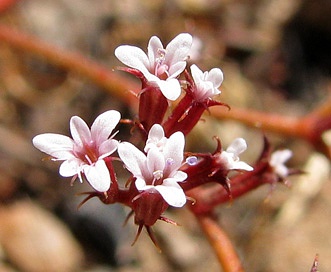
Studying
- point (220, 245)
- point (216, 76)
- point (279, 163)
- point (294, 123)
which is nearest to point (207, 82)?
point (216, 76)

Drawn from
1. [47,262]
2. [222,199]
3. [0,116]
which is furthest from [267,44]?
[222,199]

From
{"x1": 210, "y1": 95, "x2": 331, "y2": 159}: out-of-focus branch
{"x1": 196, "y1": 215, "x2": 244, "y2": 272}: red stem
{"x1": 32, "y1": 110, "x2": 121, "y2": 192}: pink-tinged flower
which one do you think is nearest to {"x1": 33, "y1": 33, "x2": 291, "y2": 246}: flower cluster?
{"x1": 32, "y1": 110, "x2": 121, "y2": 192}: pink-tinged flower

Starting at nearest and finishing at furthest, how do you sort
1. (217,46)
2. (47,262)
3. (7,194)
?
(47,262), (7,194), (217,46)

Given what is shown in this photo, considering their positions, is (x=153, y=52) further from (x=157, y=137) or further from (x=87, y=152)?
(x=87, y=152)

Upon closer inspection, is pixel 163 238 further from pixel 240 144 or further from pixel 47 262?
pixel 240 144

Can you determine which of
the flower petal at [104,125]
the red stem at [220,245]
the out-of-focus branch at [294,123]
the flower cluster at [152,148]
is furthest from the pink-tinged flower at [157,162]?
the out-of-focus branch at [294,123]

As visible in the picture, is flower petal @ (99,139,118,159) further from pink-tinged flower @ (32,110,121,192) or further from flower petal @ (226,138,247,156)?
flower petal @ (226,138,247,156)
